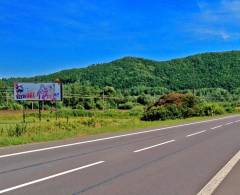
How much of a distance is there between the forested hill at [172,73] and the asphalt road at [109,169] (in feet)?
409


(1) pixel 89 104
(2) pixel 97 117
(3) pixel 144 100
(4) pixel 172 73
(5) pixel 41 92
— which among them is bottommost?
(2) pixel 97 117

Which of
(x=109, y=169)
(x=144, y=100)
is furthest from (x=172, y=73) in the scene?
(x=109, y=169)

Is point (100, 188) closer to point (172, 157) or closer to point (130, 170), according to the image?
point (130, 170)

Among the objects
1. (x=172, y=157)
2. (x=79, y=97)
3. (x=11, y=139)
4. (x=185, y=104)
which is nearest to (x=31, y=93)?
(x=185, y=104)

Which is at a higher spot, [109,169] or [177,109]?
[109,169]

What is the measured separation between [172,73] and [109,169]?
141948 mm

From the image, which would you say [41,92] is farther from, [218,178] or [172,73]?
[172,73]

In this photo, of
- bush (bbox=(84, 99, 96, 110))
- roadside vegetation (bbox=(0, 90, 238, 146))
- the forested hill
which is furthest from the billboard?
the forested hill

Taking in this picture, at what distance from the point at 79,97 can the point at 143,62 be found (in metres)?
66.1

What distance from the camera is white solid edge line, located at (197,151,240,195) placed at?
8913mm

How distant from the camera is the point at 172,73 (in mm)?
152375

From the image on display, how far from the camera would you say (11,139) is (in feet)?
65.2

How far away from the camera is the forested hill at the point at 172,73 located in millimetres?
145875

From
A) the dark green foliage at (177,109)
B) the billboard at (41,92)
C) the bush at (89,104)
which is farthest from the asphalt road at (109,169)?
the bush at (89,104)
